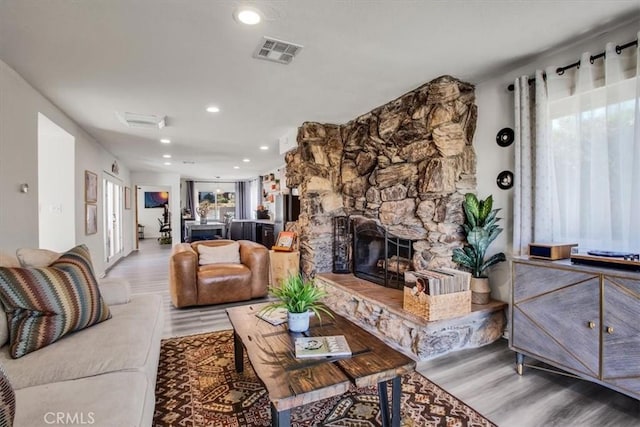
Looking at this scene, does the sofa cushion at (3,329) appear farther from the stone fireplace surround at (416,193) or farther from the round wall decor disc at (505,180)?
the round wall decor disc at (505,180)

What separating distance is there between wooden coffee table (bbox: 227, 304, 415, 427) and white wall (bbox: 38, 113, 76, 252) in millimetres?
3604

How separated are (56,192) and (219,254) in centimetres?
223

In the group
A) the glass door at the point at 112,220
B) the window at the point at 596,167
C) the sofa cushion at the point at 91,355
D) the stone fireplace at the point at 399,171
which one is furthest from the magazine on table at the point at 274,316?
the glass door at the point at 112,220

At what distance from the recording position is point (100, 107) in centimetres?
354

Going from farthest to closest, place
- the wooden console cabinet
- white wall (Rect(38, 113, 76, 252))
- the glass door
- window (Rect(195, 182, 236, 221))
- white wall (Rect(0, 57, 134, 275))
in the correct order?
window (Rect(195, 182, 236, 221))
the glass door
white wall (Rect(38, 113, 76, 252))
white wall (Rect(0, 57, 134, 275))
the wooden console cabinet

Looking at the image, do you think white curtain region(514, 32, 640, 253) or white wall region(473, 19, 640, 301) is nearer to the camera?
white curtain region(514, 32, 640, 253)

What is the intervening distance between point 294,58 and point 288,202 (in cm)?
337

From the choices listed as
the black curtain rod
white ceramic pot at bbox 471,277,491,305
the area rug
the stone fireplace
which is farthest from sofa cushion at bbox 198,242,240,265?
the black curtain rod

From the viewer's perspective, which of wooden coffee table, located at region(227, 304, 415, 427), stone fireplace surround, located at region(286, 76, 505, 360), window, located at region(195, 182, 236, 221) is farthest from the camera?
window, located at region(195, 182, 236, 221)

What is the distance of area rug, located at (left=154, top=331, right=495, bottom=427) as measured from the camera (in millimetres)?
1723

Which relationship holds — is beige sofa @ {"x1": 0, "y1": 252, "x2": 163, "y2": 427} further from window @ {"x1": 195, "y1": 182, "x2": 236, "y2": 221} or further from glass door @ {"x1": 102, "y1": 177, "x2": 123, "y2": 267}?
window @ {"x1": 195, "y1": 182, "x2": 236, "y2": 221}

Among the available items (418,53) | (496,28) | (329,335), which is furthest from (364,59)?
(329,335)

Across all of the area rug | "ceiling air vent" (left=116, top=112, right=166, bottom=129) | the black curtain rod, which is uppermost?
"ceiling air vent" (left=116, top=112, right=166, bottom=129)

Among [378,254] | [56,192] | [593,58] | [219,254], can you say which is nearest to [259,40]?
[593,58]
